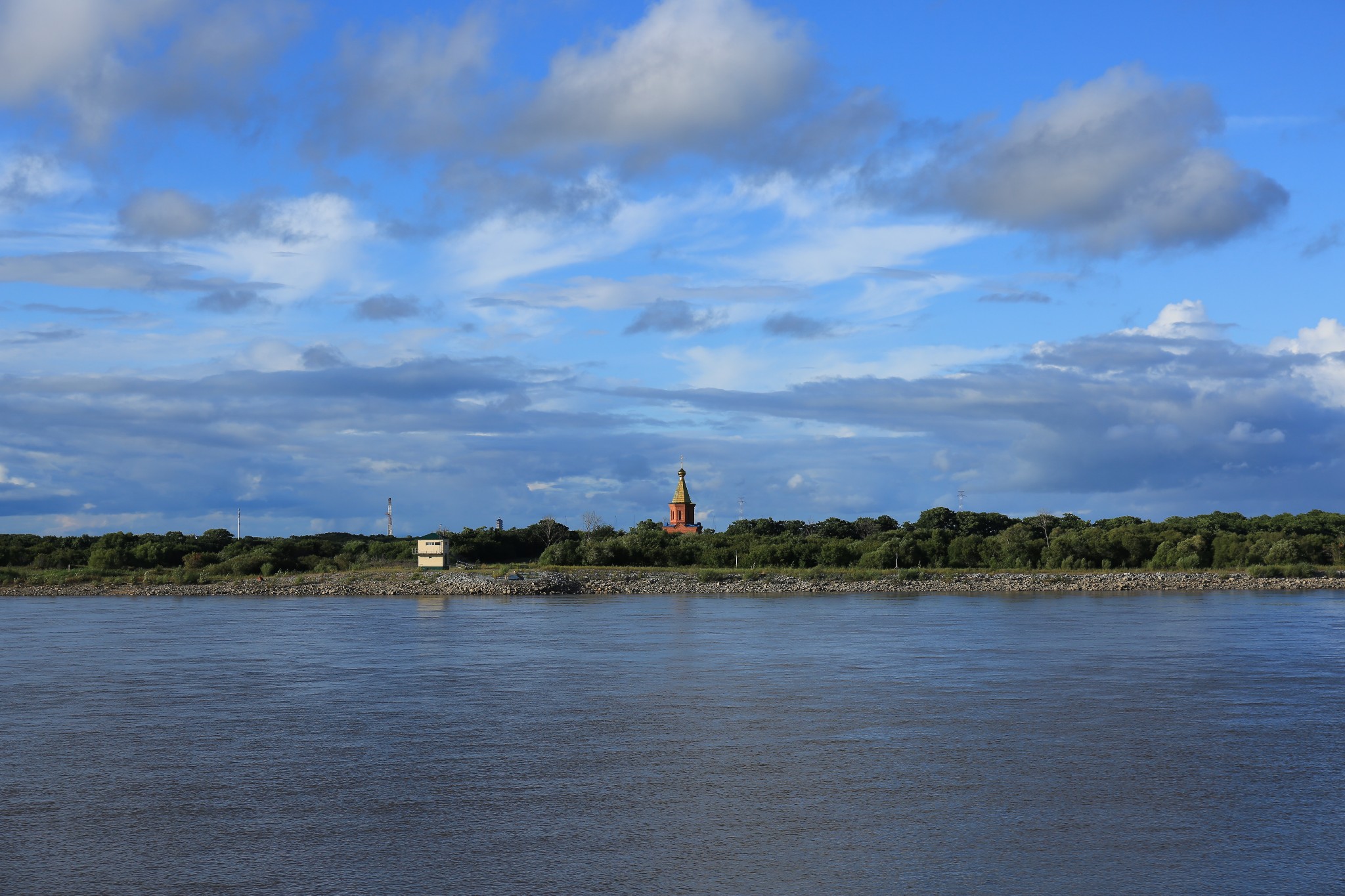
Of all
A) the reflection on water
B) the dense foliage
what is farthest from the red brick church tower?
the reflection on water

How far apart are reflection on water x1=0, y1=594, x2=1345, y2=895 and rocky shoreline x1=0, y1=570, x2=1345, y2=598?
35.2 meters

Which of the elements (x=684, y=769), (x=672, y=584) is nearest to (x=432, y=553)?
(x=672, y=584)

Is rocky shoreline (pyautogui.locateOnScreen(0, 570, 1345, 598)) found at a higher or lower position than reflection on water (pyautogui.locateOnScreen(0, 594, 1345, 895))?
higher

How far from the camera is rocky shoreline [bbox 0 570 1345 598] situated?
214ft

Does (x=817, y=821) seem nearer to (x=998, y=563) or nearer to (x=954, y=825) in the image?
(x=954, y=825)

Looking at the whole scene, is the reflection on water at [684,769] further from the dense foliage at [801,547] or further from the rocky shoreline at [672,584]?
the dense foliage at [801,547]

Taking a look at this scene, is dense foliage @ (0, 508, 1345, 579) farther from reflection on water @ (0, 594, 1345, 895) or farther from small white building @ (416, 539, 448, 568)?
reflection on water @ (0, 594, 1345, 895)

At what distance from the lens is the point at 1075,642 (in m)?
31.7

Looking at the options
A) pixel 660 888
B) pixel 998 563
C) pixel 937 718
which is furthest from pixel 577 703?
pixel 998 563

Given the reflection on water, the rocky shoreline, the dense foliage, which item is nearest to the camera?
the reflection on water

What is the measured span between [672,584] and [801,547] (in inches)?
703

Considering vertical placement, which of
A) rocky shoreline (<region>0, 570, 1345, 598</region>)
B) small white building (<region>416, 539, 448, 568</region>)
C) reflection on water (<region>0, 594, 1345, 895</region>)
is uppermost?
small white building (<region>416, 539, 448, 568</region>)

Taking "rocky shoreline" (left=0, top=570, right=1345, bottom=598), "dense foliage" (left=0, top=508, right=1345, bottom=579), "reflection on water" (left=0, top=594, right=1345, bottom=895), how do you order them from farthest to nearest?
"dense foliage" (left=0, top=508, right=1345, bottom=579) < "rocky shoreline" (left=0, top=570, right=1345, bottom=598) < "reflection on water" (left=0, top=594, right=1345, bottom=895)

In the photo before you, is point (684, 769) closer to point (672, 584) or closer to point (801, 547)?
point (672, 584)
